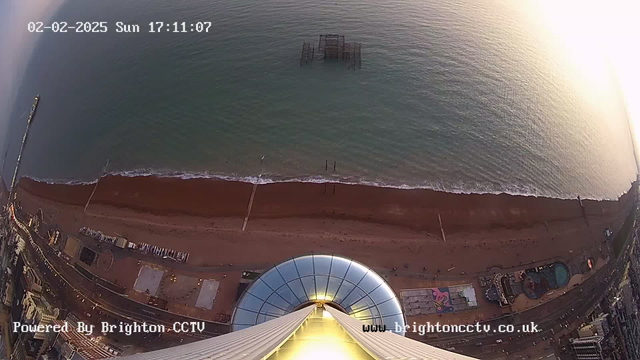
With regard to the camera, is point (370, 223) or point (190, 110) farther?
point (190, 110)

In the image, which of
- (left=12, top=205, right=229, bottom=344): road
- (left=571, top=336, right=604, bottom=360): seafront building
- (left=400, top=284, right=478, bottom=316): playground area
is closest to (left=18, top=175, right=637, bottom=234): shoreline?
(left=12, top=205, right=229, bottom=344): road

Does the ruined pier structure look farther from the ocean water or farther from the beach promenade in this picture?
the beach promenade

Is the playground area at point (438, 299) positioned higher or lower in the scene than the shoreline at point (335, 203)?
lower

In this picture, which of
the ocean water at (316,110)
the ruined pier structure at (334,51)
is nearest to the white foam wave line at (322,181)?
the ocean water at (316,110)

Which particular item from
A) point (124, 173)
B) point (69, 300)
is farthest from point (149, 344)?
point (124, 173)

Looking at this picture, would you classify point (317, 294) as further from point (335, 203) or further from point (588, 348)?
point (588, 348)

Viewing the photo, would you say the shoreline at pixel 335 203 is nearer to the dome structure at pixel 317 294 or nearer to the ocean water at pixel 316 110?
the ocean water at pixel 316 110

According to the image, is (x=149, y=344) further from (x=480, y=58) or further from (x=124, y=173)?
(x=480, y=58)
